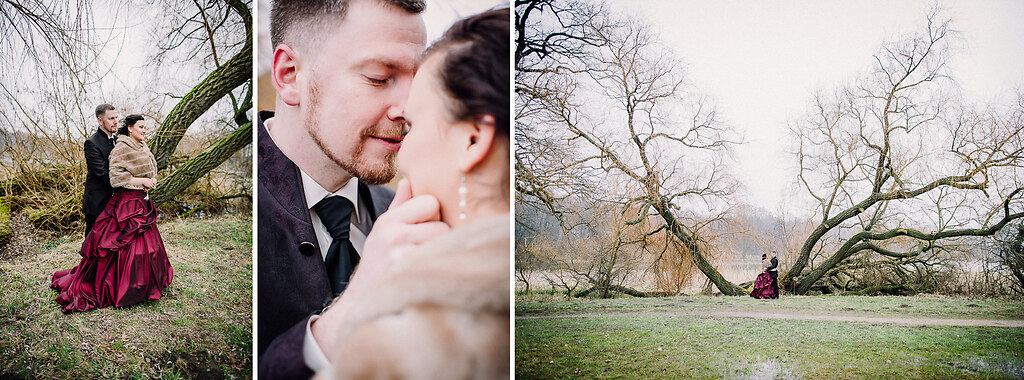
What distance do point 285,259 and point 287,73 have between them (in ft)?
3.18

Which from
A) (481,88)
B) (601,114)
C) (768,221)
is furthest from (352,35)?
(768,221)

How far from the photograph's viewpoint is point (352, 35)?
2951mm

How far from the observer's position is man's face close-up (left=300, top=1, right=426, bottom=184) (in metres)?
2.95

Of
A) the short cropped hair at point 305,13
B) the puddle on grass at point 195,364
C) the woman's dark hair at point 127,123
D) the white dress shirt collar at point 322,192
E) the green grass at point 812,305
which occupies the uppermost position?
the short cropped hair at point 305,13

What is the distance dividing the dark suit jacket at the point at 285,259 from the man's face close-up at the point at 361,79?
0.23 m

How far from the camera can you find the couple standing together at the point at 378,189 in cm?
290

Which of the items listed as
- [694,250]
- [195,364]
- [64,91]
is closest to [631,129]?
[694,250]

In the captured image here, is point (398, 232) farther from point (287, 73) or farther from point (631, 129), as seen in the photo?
point (631, 129)

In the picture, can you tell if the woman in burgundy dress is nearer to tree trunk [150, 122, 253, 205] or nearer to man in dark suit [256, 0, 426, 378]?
tree trunk [150, 122, 253, 205]

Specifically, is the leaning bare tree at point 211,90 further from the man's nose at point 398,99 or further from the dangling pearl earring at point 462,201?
the dangling pearl earring at point 462,201

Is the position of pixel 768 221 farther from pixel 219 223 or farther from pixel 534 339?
pixel 219 223

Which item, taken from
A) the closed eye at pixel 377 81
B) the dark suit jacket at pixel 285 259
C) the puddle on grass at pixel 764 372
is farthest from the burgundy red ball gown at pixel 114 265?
the puddle on grass at pixel 764 372

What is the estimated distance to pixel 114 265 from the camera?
11.2 feet

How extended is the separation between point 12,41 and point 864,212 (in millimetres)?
5602
